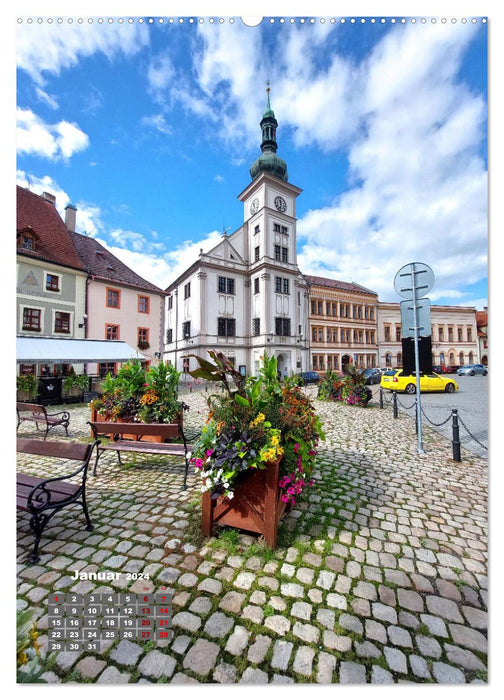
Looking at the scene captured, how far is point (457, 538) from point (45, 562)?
3514 millimetres

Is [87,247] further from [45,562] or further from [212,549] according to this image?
[212,549]

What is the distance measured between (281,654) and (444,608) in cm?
112

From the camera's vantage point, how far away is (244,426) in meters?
2.22

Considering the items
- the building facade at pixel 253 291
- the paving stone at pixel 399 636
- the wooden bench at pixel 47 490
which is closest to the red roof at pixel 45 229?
the wooden bench at pixel 47 490

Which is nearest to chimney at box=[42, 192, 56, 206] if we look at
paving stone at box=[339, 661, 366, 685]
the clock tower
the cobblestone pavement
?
the cobblestone pavement

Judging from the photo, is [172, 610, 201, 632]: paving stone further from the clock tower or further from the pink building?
the clock tower

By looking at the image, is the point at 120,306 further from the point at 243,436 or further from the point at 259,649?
the point at 259,649

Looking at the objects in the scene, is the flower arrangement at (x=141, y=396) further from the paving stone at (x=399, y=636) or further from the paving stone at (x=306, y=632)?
the paving stone at (x=399, y=636)

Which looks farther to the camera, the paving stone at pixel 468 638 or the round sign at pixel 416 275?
the round sign at pixel 416 275

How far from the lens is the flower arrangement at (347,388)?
10727 mm

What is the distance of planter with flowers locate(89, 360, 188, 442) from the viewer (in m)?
5.26

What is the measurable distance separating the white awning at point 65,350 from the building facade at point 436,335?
4.26 metres

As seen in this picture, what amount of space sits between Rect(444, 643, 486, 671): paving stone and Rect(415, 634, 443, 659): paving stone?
0.13ft

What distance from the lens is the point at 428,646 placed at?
1.43 metres
